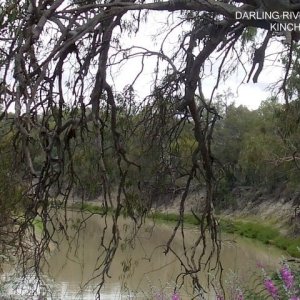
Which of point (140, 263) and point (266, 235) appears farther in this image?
point (266, 235)

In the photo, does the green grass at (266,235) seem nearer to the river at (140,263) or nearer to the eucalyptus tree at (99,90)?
the river at (140,263)

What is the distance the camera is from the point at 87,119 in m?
2.09

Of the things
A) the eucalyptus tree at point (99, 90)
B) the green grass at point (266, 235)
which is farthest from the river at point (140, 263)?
the eucalyptus tree at point (99, 90)

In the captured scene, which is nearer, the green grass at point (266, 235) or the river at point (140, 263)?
the river at point (140, 263)

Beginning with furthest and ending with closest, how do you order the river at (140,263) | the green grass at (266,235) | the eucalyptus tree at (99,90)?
the green grass at (266,235) → the river at (140,263) → the eucalyptus tree at (99,90)

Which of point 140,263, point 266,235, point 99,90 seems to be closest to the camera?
point 99,90

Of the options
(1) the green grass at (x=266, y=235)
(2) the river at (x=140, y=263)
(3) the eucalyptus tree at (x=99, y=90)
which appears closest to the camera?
(3) the eucalyptus tree at (x=99, y=90)

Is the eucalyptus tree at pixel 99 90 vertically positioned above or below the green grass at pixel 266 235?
above

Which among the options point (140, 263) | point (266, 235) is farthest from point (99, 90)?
point (266, 235)

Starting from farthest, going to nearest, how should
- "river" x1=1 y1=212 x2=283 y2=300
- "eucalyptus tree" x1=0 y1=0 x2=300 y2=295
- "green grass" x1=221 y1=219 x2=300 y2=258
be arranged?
"green grass" x1=221 y1=219 x2=300 y2=258 → "river" x1=1 y1=212 x2=283 y2=300 → "eucalyptus tree" x1=0 y1=0 x2=300 y2=295

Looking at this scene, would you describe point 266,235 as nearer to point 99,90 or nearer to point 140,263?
point 140,263

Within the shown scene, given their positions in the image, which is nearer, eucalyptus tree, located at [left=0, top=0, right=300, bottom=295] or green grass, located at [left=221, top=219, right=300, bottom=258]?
eucalyptus tree, located at [left=0, top=0, right=300, bottom=295]

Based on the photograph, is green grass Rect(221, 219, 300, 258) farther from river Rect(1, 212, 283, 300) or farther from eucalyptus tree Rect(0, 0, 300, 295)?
eucalyptus tree Rect(0, 0, 300, 295)

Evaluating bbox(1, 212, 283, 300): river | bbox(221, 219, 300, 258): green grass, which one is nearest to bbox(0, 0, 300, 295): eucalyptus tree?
bbox(1, 212, 283, 300): river
